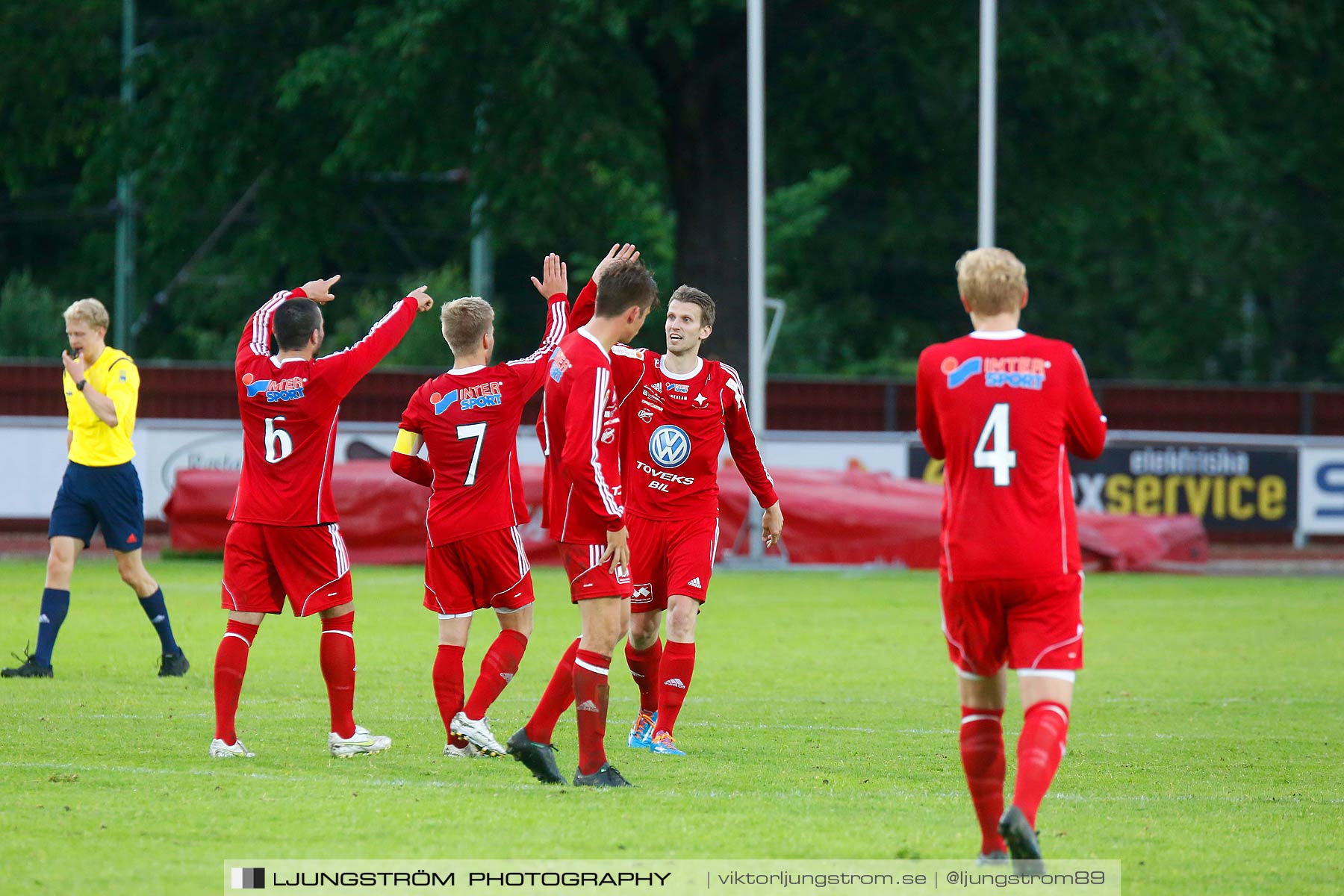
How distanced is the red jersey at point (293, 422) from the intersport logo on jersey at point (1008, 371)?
9.76ft

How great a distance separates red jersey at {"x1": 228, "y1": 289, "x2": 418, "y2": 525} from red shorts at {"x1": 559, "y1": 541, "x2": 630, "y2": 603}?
4.27 ft

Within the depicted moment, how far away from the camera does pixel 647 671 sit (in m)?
8.10

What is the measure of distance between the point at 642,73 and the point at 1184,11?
316 inches

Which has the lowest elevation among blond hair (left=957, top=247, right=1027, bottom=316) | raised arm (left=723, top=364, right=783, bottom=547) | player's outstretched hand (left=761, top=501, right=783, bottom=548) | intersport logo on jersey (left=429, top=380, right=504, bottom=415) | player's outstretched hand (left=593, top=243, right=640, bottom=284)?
player's outstretched hand (left=761, top=501, right=783, bottom=548)

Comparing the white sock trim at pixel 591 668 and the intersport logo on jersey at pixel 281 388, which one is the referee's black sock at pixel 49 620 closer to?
the intersport logo on jersey at pixel 281 388

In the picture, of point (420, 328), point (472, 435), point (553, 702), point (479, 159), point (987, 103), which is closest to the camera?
point (553, 702)

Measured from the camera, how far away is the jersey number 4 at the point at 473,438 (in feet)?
24.4

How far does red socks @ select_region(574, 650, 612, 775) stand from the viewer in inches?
260

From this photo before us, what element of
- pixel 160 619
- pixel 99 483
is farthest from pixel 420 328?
pixel 160 619

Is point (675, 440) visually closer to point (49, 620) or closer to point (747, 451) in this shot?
point (747, 451)

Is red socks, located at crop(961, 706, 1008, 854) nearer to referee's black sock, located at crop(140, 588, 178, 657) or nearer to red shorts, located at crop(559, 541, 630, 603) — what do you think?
red shorts, located at crop(559, 541, 630, 603)

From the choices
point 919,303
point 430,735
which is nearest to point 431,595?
point 430,735

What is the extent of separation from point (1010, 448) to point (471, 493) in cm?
298

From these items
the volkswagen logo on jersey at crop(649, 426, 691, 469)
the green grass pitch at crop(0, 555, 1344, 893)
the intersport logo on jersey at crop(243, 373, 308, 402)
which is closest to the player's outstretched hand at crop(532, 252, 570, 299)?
the volkswagen logo on jersey at crop(649, 426, 691, 469)
